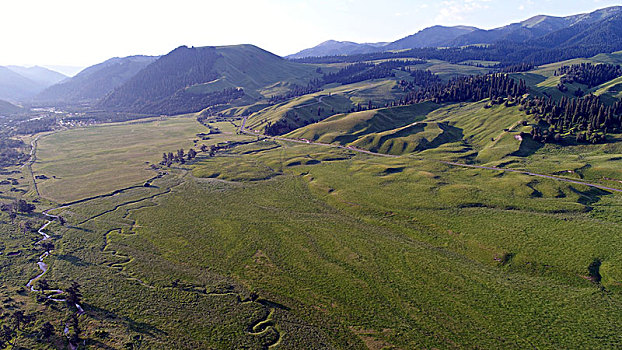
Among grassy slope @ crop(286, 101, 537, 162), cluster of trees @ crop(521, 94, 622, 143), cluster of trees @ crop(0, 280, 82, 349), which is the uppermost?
cluster of trees @ crop(521, 94, 622, 143)

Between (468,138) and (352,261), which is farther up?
(468,138)

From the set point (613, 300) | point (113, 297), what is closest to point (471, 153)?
point (613, 300)

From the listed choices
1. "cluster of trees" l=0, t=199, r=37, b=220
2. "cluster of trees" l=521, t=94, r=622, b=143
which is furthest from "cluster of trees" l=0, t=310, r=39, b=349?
"cluster of trees" l=521, t=94, r=622, b=143

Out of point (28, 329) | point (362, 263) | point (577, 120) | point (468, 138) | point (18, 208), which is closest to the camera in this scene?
point (28, 329)

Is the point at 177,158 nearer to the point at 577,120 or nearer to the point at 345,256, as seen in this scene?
the point at 345,256

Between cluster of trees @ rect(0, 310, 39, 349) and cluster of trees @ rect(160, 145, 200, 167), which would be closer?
cluster of trees @ rect(0, 310, 39, 349)

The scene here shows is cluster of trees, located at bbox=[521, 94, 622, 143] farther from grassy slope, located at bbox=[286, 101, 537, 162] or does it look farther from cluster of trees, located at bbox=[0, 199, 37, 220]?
cluster of trees, located at bbox=[0, 199, 37, 220]

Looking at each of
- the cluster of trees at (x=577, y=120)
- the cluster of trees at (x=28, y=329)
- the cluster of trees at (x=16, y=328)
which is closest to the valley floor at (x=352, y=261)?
the cluster of trees at (x=28, y=329)

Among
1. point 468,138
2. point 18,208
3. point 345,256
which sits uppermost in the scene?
point 468,138

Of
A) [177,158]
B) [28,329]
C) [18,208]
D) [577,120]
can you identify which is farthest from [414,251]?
[177,158]
